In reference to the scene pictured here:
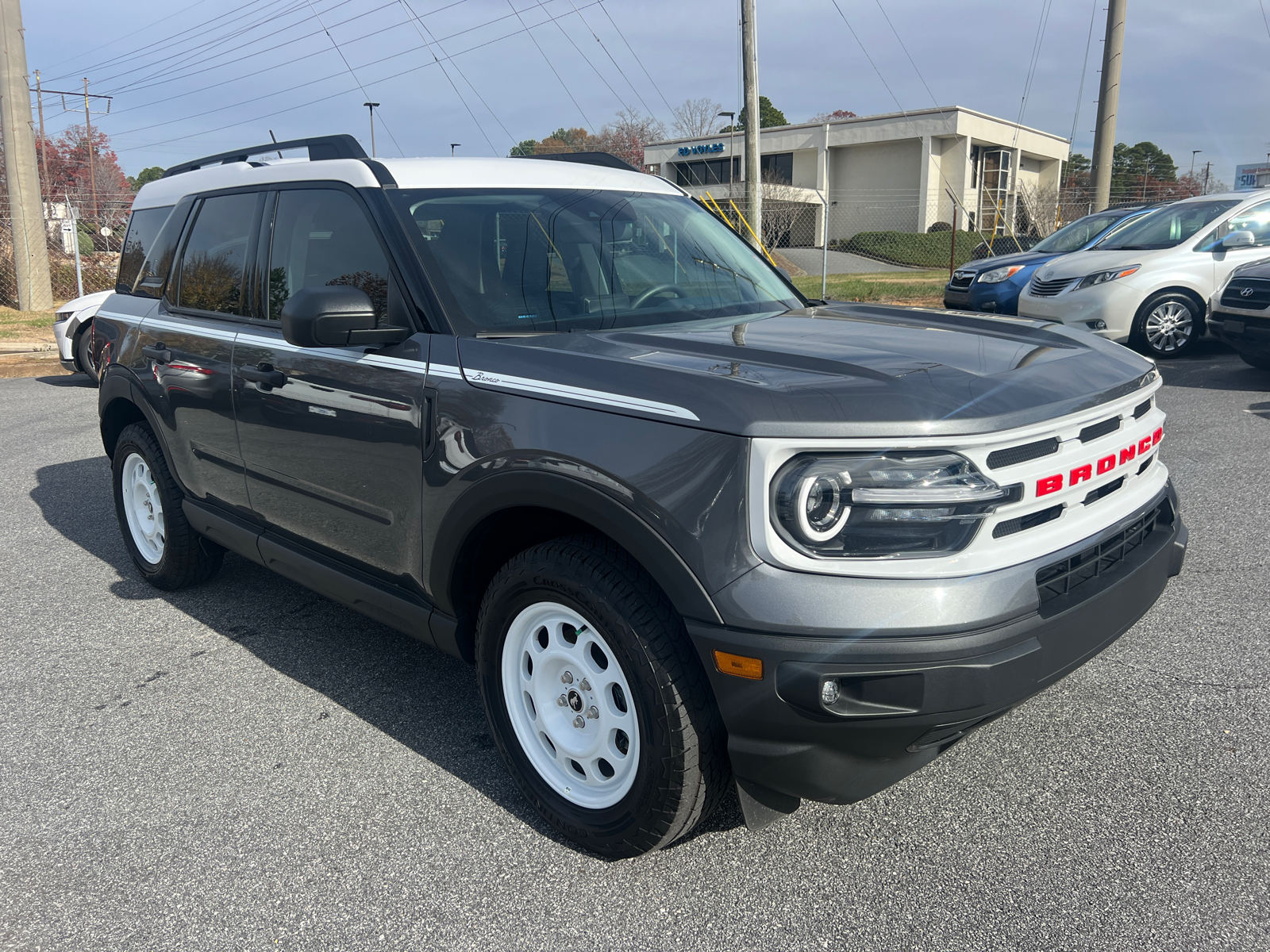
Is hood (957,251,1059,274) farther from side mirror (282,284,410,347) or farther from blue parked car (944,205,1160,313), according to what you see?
side mirror (282,284,410,347)

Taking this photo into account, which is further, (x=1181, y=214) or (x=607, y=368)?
(x=1181, y=214)

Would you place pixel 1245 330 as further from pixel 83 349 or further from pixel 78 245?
pixel 78 245

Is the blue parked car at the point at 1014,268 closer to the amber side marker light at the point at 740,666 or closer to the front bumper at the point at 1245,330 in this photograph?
the front bumper at the point at 1245,330

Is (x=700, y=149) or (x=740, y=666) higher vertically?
(x=700, y=149)

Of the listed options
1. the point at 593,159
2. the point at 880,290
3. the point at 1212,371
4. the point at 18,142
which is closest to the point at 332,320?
the point at 593,159

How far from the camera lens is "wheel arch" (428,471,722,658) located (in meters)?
2.28

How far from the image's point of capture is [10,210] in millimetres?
19828

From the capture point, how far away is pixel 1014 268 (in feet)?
40.9

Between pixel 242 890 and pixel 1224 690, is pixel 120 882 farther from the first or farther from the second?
pixel 1224 690

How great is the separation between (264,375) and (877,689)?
8.33 ft

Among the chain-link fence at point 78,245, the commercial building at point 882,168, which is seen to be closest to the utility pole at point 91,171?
the chain-link fence at point 78,245

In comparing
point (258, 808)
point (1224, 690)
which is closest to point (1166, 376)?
point (1224, 690)

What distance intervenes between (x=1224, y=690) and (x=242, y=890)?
3244 mm

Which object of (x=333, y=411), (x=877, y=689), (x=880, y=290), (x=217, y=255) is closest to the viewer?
(x=877, y=689)
